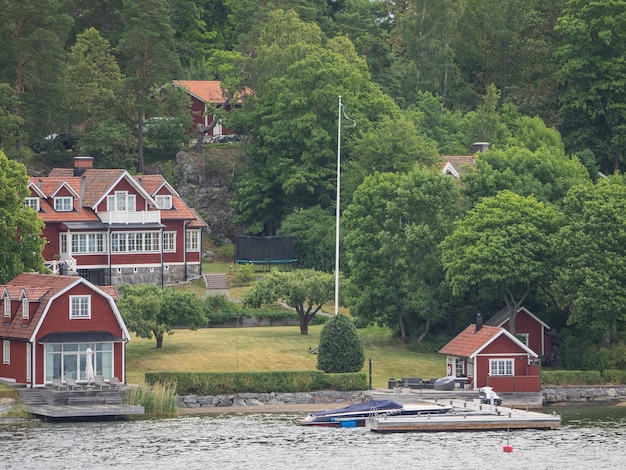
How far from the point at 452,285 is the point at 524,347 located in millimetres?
6493

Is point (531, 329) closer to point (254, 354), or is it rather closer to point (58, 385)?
point (254, 354)

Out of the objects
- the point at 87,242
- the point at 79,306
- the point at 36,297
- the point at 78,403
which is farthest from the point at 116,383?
the point at 87,242

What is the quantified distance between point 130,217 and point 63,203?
399 centimetres

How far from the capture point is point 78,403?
82188 mm

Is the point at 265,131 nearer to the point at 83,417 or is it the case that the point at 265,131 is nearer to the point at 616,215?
the point at 616,215

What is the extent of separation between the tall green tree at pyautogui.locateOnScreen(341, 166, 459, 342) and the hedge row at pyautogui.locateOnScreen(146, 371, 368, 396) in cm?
975

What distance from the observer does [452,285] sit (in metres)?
94.8

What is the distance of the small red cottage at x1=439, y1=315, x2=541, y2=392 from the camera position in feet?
293

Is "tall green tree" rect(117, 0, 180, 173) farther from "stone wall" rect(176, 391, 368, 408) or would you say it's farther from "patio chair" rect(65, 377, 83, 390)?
"patio chair" rect(65, 377, 83, 390)

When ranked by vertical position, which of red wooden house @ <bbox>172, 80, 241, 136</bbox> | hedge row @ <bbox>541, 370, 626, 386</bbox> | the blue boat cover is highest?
red wooden house @ <bbox>172, 80, 241, 136</bbox>

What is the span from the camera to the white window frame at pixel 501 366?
3543 inches

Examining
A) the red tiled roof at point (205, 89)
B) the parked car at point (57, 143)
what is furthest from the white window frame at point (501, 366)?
the red tiled roof at point (205, 89)

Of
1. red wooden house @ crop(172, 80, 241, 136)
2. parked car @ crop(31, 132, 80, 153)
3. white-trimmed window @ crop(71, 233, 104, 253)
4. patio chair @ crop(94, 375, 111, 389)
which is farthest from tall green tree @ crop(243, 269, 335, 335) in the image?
red wooden house @ crop(172, 80, 241, 136)

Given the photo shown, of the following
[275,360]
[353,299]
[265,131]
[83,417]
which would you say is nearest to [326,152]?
[265,131]
